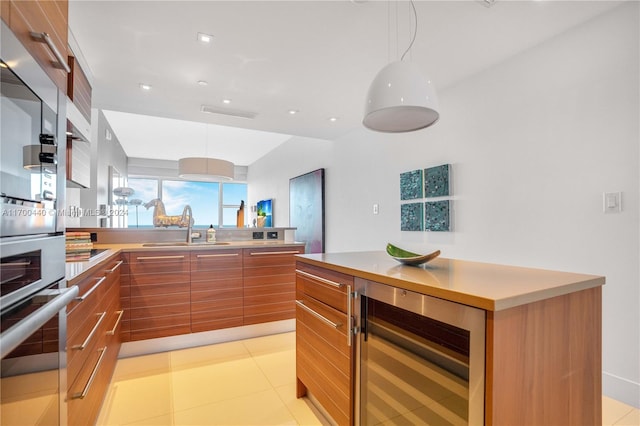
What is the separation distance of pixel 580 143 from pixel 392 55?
1.45 m

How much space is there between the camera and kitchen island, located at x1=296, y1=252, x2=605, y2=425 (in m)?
0.88

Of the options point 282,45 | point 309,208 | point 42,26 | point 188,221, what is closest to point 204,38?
point 282,45

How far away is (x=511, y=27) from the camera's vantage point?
7.01 ft

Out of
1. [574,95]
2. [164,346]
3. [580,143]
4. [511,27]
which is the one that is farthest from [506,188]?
[164,346]

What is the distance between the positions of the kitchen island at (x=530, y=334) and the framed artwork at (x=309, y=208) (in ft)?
12.8

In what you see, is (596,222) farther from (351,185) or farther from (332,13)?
(351,185)

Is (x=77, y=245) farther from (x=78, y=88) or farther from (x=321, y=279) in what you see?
(x=321, y=279)

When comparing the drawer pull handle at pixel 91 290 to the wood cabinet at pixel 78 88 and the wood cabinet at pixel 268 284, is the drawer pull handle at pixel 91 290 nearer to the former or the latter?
the wood cabinet at pixel 78 88

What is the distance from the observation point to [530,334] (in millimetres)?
953

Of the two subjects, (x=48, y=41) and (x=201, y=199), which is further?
(x=201, y=199)

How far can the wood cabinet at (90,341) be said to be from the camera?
1.22 meters

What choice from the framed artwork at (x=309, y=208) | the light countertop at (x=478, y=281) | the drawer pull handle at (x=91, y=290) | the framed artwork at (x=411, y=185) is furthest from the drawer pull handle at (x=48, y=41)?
the framed artwork at (x=309, y=208)

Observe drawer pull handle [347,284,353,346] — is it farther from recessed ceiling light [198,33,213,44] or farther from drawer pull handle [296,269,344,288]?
recessed ceiling light [198,33,213,44]

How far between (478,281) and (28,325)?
1.29 m
